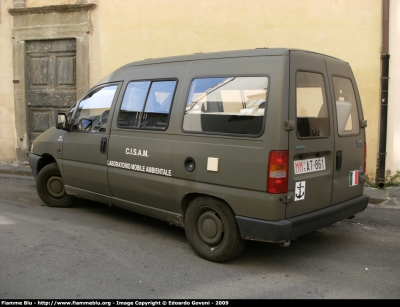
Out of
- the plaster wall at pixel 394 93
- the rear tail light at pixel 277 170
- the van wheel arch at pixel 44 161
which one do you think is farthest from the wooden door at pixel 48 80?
the rear tail light at pixel 277 170

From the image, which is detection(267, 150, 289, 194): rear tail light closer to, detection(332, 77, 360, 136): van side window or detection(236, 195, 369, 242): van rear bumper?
detection(236, 195, 369, 242): van rear bumper

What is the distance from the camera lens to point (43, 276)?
405 centimetres

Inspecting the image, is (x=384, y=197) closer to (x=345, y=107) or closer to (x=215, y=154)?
(x=345, y=107)

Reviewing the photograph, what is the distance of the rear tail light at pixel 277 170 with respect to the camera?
394 cm

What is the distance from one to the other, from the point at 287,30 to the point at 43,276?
6.53 metres

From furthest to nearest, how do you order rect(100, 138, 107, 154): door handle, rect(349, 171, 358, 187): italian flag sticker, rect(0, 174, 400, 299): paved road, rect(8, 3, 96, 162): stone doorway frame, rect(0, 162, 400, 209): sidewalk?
rect(8, 3, 96, 162): stone doorway frame, rect(0, 162, 400, 209): sidewalk, rect(100, 138, 107, 154): door handle, rect(349, 171, 358, 187): italian flag sticker, rect(0, 174, 400, 299): paved road

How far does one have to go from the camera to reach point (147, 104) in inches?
201

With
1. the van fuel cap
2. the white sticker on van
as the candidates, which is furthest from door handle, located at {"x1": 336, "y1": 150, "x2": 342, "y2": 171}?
the van fuel cap

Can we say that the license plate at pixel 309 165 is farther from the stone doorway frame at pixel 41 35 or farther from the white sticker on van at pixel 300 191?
the stone doorway frame at pixel 41 35

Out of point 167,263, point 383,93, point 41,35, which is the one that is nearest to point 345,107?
point 167,263

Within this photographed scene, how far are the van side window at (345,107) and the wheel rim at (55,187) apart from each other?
4034mm

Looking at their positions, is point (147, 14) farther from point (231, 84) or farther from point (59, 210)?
point (231, 84)

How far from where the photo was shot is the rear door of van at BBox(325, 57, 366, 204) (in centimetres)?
461

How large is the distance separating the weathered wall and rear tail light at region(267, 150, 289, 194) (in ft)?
29.2
